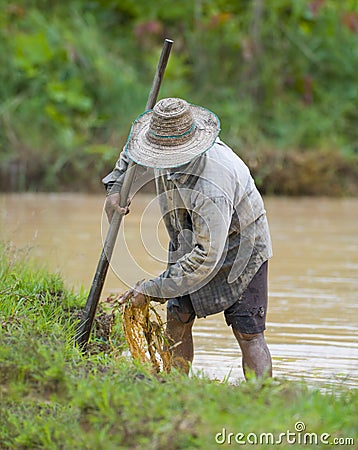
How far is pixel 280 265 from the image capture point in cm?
866

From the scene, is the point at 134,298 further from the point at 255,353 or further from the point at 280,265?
the point at 280,265

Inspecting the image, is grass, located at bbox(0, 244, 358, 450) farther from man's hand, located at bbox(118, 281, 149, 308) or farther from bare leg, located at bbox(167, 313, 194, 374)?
bare leg, located at bbox(167, 313, 194, 374)

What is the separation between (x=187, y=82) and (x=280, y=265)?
323 inches

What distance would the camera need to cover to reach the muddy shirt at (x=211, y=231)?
14.5 ft

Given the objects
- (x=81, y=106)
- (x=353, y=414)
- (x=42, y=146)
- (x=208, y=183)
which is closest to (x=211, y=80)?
(x=81, y=106)

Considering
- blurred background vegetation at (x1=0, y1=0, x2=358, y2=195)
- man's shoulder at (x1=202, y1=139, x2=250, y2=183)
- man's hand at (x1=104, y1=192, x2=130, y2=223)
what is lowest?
blurred background vegetation at (x1=0, y1=0, x2=358, y2=195)

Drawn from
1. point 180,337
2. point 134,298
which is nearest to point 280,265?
point 180,337

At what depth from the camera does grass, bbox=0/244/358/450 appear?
3.25m

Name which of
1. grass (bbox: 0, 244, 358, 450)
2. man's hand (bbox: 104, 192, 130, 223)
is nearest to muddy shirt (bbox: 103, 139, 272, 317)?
man's hand (bbox: 104, 192, 130, 223)

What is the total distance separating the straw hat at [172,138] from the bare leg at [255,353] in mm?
1006

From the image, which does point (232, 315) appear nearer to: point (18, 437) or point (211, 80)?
point (18, 437)

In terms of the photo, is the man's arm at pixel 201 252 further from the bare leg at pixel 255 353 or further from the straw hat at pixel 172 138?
the bare leg at pixel 255 353

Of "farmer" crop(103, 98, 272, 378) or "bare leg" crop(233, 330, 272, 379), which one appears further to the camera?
"bare leg" crop(233, 330, 272, 379)

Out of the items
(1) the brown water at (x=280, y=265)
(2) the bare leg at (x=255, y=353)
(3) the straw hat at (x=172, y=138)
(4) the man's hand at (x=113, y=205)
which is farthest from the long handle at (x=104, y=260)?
(2) the bare leg at (x=255, y=353)
